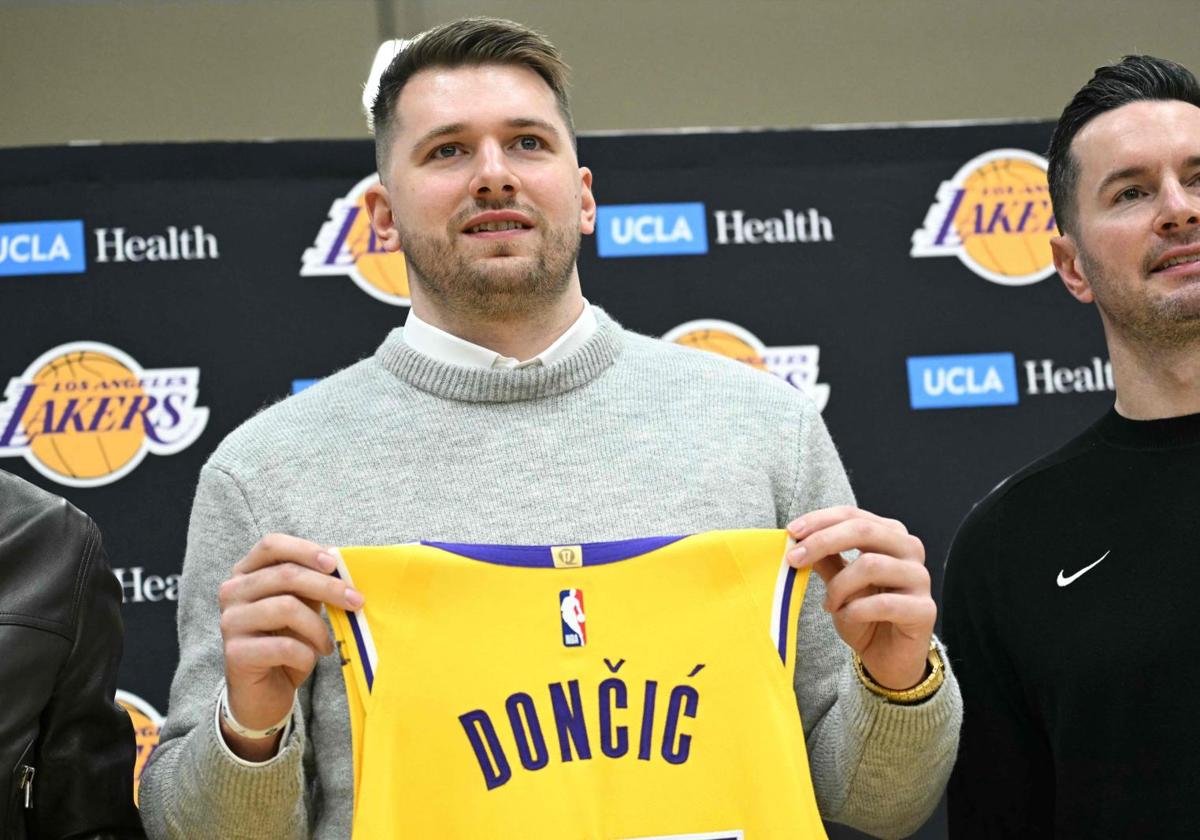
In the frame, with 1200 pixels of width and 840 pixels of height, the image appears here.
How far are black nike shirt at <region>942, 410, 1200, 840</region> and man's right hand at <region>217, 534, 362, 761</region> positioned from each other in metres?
0.88

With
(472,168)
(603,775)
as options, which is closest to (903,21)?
(472,168)

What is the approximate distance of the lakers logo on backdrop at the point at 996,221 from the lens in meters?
3.06

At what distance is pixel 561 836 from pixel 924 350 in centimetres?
192

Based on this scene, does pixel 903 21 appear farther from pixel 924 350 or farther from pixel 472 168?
pixel 472 168

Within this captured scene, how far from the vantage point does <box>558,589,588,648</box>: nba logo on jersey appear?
55.4 inches

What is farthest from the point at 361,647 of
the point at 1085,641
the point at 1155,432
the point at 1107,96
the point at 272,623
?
the point at 1107,96

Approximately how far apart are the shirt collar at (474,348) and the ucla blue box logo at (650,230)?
1.35 m

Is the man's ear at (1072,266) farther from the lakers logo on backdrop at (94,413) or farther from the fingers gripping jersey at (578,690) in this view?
the lakers logo on backdrop at (94,413)

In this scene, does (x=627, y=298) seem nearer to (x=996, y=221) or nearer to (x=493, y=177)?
(x=996, y=221)

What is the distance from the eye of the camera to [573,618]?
1.42 metres

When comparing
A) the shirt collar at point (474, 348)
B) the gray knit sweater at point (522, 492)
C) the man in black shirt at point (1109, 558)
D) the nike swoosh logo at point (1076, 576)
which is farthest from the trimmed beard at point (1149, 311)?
the shirt collar at point (474, 348)

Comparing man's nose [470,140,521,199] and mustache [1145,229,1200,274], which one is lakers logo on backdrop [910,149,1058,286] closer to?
mustache [1145,229,1200,274]

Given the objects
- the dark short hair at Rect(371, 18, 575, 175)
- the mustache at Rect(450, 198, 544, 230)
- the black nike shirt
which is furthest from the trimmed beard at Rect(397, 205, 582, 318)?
the black nike shirt

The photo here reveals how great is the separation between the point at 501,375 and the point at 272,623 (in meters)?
0.42
